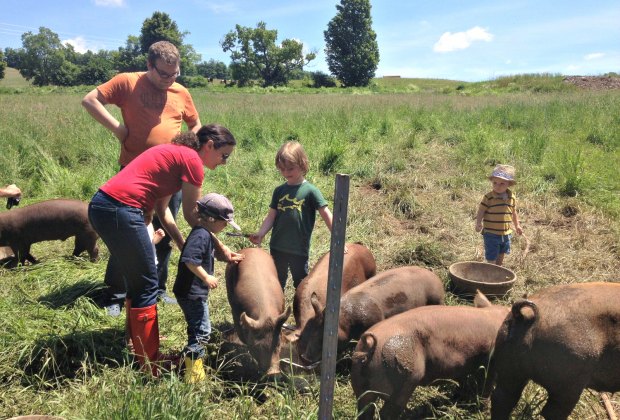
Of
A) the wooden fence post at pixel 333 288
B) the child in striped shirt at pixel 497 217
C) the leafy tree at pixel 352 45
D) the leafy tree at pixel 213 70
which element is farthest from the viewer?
the leafy tree at pixel 213 70

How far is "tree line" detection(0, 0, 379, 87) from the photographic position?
6400cm

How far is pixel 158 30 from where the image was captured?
77625mm

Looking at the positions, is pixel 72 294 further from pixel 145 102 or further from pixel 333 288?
pixel 333 288

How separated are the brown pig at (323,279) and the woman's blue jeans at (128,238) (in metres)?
1.33

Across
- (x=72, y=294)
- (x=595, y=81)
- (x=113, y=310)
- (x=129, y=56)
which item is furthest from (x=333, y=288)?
(x=129, y=56)

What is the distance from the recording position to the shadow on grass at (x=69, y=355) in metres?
3.46

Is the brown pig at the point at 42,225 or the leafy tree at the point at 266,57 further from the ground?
the leafy tree at the point at 266,57

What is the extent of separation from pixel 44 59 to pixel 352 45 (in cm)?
6852

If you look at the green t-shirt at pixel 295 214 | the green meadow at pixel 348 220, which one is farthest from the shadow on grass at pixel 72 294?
the green t-shirt at pixel 295 214

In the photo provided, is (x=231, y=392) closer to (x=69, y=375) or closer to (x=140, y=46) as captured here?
(x=69, y=375)

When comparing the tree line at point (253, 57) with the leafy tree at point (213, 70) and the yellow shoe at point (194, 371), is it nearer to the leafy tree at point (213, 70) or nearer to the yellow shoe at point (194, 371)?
the leafy tree at point (213, 70)

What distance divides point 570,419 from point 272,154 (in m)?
8.61

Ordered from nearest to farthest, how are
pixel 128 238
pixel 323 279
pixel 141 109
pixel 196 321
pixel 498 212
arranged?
pixel 128 238
pixel 196 321
pixel 141 109
pixel 323 279
pixel 498 212

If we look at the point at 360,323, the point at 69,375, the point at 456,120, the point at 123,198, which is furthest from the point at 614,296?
the point at 456,120
